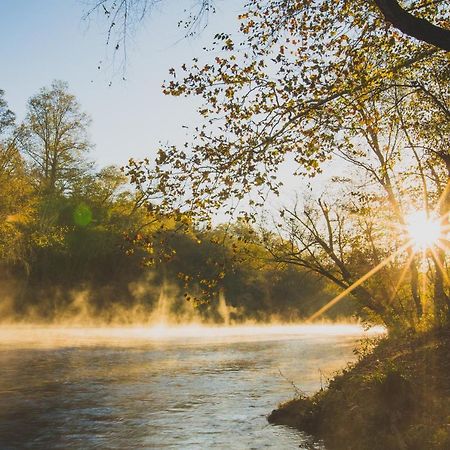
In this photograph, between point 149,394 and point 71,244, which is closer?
point 149,394

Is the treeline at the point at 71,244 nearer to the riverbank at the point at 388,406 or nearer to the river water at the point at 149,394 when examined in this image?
the river water at the point at 149,394

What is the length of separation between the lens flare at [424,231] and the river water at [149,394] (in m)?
6.06

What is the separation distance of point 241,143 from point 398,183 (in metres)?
12.5

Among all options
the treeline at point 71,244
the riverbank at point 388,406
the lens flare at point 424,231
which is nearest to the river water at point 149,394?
the riverbank at point 388,406

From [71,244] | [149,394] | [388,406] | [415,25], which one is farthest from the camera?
[71,244]

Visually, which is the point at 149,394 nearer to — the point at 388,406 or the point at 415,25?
the point at 388,406

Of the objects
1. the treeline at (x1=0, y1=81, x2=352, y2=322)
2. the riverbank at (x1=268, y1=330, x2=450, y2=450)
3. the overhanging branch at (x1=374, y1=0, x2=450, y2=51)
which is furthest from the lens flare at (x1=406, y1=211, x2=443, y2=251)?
the treeline at (x1=0, y1=81, x2=352, y2=322)

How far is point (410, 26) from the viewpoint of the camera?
6598 millimetres

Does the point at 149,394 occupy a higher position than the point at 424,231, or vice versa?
the point at 424,231

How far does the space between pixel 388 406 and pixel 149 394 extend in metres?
8.42

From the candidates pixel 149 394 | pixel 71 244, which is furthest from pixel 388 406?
pixel 71 244

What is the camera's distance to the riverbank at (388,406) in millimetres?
10156

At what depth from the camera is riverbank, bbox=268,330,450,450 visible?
1016 cm

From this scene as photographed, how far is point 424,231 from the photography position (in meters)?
20.5
